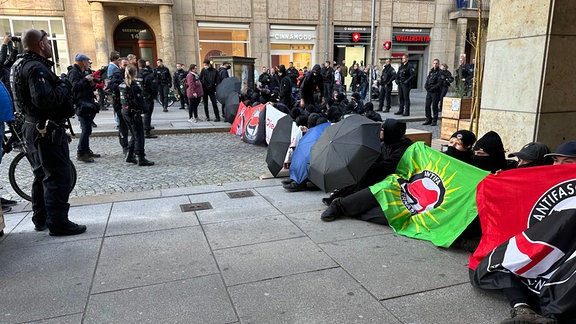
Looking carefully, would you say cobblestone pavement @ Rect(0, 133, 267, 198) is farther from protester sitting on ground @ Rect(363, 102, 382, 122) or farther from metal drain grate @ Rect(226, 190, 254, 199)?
protester sitting on ground @ Rect(363, 102, 382, 122)

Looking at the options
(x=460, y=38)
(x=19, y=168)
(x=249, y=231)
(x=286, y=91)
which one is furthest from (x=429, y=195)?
(x=460, y=38)

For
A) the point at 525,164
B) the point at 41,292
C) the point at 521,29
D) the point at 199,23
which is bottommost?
the point at 41,292

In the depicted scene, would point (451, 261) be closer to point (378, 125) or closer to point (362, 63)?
point (378, 125)

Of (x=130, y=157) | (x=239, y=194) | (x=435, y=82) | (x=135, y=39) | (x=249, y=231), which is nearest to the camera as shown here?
(x=249, y=231)

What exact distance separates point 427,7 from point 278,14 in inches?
391

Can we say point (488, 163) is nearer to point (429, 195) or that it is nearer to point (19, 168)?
point (429, 195)

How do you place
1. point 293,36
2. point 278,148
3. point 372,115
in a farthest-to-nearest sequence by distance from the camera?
point 293,36, point 372,115, point 278,148

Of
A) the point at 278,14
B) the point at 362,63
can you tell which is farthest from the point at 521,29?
the point at 362,63

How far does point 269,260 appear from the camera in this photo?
12.2 ft

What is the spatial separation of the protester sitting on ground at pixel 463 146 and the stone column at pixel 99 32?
2018cm

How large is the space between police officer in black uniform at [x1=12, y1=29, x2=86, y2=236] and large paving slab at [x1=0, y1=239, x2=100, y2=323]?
0.43 meters

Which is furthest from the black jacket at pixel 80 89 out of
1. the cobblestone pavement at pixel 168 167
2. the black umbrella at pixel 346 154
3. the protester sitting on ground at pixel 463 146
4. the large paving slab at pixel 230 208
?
the protester sitting on ground at pixel 463 146

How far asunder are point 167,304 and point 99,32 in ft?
67.2

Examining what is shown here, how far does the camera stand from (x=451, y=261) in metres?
3.64
